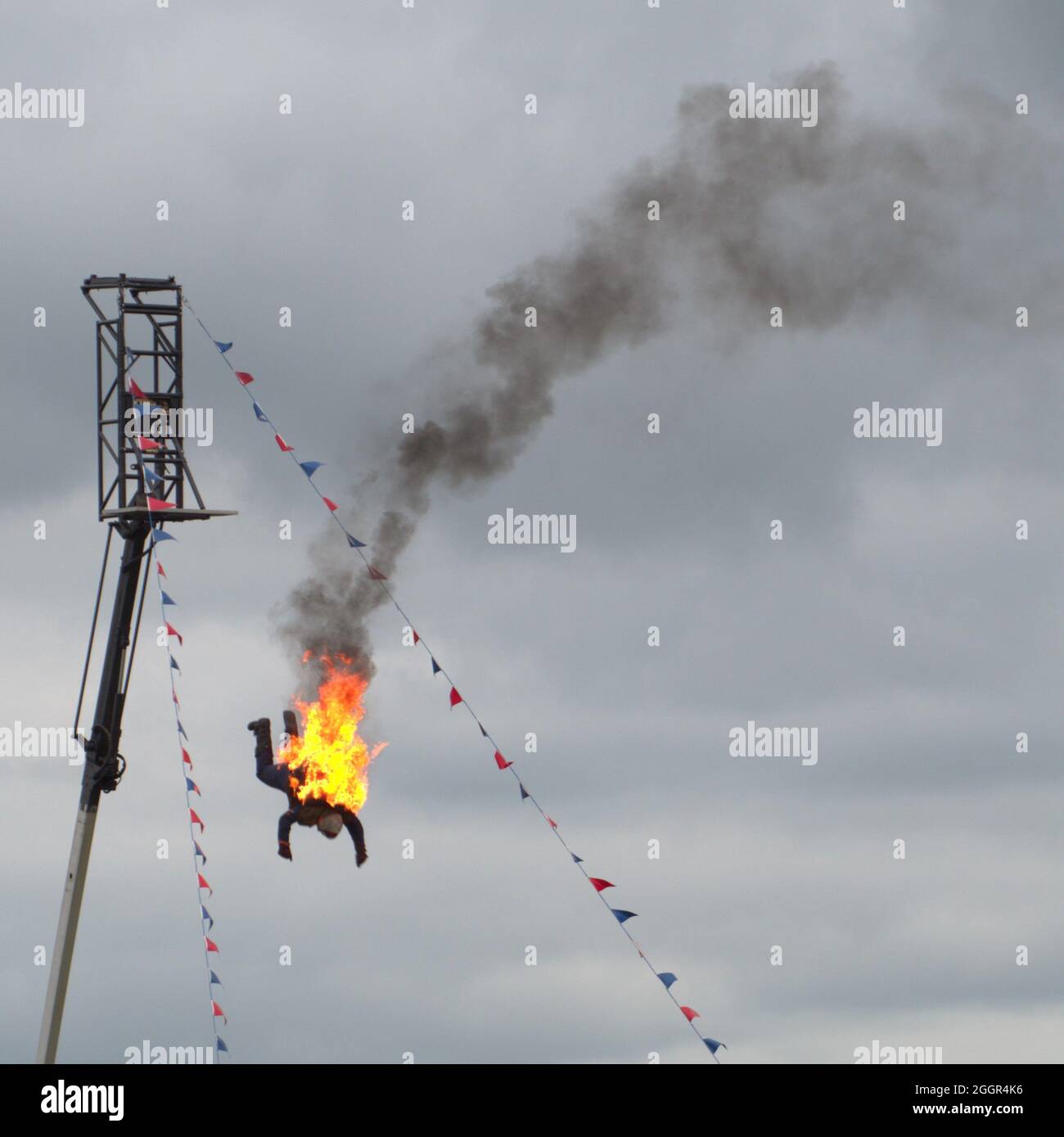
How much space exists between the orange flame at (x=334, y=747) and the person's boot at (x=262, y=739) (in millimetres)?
299

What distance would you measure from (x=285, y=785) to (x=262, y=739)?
90 centimetres

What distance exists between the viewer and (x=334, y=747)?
156 feet

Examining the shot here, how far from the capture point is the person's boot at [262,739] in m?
47.1

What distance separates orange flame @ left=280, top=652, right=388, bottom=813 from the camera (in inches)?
1853

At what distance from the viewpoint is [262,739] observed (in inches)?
1857

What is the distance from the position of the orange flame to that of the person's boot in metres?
0.30

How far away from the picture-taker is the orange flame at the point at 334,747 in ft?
154

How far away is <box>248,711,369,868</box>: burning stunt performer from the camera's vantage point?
4675 centimetres

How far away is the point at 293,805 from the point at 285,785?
1.27 ft
